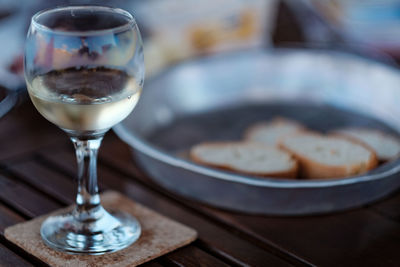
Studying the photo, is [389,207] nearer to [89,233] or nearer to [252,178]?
[252,178]

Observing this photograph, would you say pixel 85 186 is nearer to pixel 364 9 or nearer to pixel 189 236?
pixel 189 236

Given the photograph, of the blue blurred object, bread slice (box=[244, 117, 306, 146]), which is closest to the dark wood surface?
bread slice (box=[244, 117, 306, 146])

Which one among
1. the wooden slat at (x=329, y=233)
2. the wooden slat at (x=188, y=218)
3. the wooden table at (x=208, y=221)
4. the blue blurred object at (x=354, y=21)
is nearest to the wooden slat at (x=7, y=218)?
the wooden table at (x=208, y=221)

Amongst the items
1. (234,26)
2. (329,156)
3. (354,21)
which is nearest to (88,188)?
(329,156)

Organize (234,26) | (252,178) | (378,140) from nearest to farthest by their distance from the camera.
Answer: (252,178) → (378,140) → (234,26)

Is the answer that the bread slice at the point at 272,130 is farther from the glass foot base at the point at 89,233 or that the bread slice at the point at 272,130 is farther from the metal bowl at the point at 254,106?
the glass foot base at the point at 89,233

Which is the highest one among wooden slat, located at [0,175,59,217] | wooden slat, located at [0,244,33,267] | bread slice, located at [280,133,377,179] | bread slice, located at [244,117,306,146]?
bread slice, located at [280,133,377,179]

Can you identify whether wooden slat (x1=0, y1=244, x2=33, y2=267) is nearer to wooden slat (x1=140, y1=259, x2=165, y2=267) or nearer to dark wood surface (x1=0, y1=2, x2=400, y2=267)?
dark wood surface (x1=0, y1=2, x2=400, y2=267)
